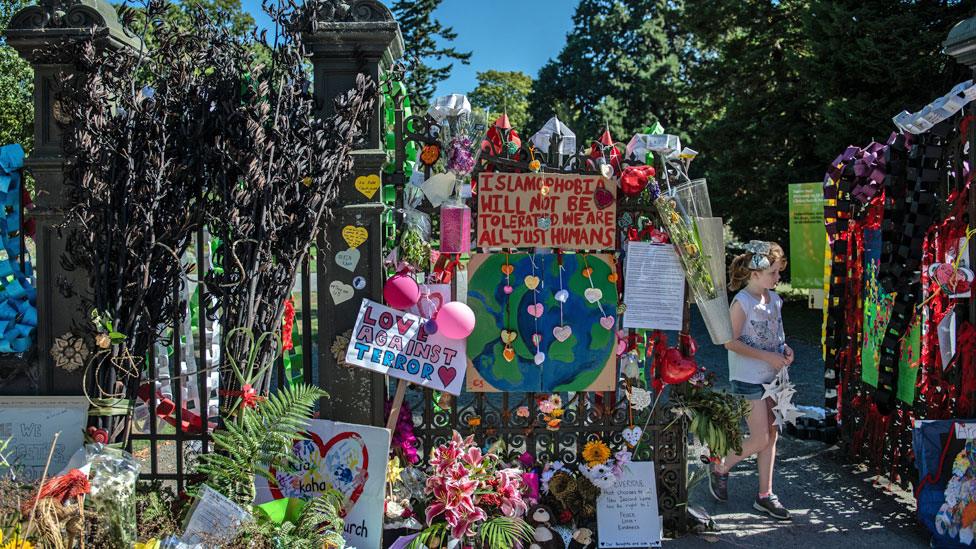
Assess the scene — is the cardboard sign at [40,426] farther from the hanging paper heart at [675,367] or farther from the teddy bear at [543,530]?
the hanging paper heart at [675,367]

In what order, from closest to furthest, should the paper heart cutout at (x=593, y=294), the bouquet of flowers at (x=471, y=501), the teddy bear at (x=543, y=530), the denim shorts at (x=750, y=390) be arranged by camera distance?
the bouquet of flowers at (x=471, y=501)
the teddy bear at (x=543, y=530)
the paper heart cutout at (x=593, y=294)
the denim shorts at (x=750, y=390)

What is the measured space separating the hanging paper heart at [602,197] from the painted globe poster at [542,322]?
319 millimetres

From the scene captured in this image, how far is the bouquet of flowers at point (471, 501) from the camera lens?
3863 mm

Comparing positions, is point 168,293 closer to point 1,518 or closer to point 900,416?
point 1,518

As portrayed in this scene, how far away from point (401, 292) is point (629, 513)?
1909 millimetres

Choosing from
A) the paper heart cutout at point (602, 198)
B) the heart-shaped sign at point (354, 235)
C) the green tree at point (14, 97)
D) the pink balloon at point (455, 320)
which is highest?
the green tree at point (14, 97)

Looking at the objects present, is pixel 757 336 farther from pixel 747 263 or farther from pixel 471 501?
pixel 471 501

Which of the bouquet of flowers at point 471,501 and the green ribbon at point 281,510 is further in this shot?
the bouquet of flowers at point 471,501

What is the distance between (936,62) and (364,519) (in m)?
13.0

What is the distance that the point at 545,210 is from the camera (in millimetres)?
Result: 4312

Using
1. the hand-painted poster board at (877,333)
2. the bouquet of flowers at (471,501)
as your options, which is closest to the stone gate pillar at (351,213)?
the bouquet of flowers at (471,501)

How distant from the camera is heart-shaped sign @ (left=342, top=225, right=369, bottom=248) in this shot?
13.6 ft

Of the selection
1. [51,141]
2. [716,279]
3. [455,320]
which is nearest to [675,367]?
[716,279]

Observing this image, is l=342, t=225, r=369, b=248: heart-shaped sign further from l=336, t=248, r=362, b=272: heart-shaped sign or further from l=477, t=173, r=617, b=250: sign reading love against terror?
l=477, t=173, r=617, b=250: sign reading love against terror
